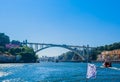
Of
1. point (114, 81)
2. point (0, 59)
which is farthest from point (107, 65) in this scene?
point (0, 59)

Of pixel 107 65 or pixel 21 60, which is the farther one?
pixel 21 60

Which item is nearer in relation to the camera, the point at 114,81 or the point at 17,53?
the point at 114,81

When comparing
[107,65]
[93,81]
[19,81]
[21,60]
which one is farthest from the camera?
[21,60]

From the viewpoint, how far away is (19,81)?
5456 centimetres

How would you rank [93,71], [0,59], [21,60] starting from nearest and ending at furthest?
[93,71] < [0,59] < [21,60]

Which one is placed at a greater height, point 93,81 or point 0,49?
point 0,49

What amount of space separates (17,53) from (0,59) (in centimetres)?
2329

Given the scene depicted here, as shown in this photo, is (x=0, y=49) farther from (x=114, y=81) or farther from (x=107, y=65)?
(x=114, y=81)

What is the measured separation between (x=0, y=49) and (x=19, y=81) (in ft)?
487

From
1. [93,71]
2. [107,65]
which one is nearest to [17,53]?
[107,65]

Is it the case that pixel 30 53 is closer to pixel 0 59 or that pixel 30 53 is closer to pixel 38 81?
pixel 0 59

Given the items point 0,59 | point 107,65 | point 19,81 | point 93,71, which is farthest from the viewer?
point 0,59

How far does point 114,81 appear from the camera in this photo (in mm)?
51062

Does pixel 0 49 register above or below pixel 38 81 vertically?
above
